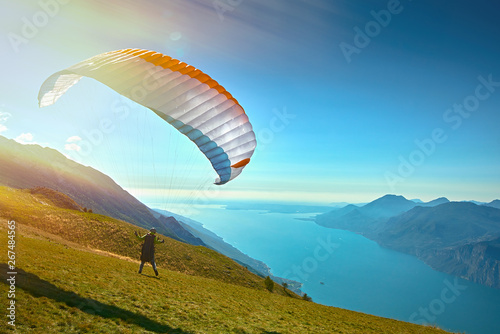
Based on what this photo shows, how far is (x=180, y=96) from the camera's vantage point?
12547 millimetres

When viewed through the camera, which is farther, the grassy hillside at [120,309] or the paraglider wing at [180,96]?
the paraglider wing at [180,96]

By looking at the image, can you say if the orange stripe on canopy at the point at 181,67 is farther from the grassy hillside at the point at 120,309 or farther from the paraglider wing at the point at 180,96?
the grassy hillside at the point at 120,309

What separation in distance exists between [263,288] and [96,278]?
25467 mm

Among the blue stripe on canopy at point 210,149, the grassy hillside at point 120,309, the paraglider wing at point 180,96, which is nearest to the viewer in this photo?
the grassy hillside at point 120,309

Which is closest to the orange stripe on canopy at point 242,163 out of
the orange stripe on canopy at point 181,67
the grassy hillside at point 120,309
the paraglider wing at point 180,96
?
the paraglider wing at point 180,96

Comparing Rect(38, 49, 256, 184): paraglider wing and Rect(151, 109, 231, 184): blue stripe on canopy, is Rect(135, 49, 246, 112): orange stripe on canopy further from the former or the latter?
Rect(151, 109, 231, 184): blue stripe on canopy

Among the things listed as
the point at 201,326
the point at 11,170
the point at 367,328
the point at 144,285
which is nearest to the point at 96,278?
the point at 144,285

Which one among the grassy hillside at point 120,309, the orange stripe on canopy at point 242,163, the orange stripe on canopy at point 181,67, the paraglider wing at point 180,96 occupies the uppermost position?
the orange stripe on canopy at point 181,67

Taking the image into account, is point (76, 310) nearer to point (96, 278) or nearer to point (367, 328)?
point (96, 278)

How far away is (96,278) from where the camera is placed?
11.3m

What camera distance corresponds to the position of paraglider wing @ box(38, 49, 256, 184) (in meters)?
11.2

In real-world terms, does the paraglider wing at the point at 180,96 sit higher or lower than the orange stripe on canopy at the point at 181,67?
lower

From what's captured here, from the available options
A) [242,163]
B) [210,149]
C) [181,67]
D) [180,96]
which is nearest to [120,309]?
[210,149]

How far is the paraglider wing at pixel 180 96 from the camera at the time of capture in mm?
11242
